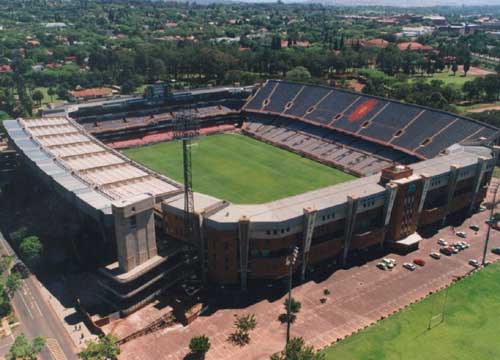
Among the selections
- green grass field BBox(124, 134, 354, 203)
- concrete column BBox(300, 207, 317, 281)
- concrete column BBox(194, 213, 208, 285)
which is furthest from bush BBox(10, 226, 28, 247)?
concrete column BBox(300, 207, 317, 281)

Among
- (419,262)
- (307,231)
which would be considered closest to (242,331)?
(307,231)

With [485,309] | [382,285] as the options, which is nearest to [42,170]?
[382,285]

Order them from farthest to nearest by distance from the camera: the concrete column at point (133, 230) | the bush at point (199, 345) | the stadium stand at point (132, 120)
Answer: 1. the stadium stand at point (132, 120)
2. the concrete column at point (133, 230)
3. the bush at point (199, 345)

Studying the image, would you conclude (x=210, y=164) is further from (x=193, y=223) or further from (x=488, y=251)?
(x=488, y=251)

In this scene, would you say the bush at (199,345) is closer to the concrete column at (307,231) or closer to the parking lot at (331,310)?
the parking lot at (331,310)

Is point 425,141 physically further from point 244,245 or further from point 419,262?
point 244,245

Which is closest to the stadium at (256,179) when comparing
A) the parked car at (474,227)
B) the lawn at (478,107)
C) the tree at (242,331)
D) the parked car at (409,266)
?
the parked car at (474,227)

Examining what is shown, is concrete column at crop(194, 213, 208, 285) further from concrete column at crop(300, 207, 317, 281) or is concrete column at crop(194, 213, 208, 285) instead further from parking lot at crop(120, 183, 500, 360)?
concrete column at crop(300, 207, 317, 281)
